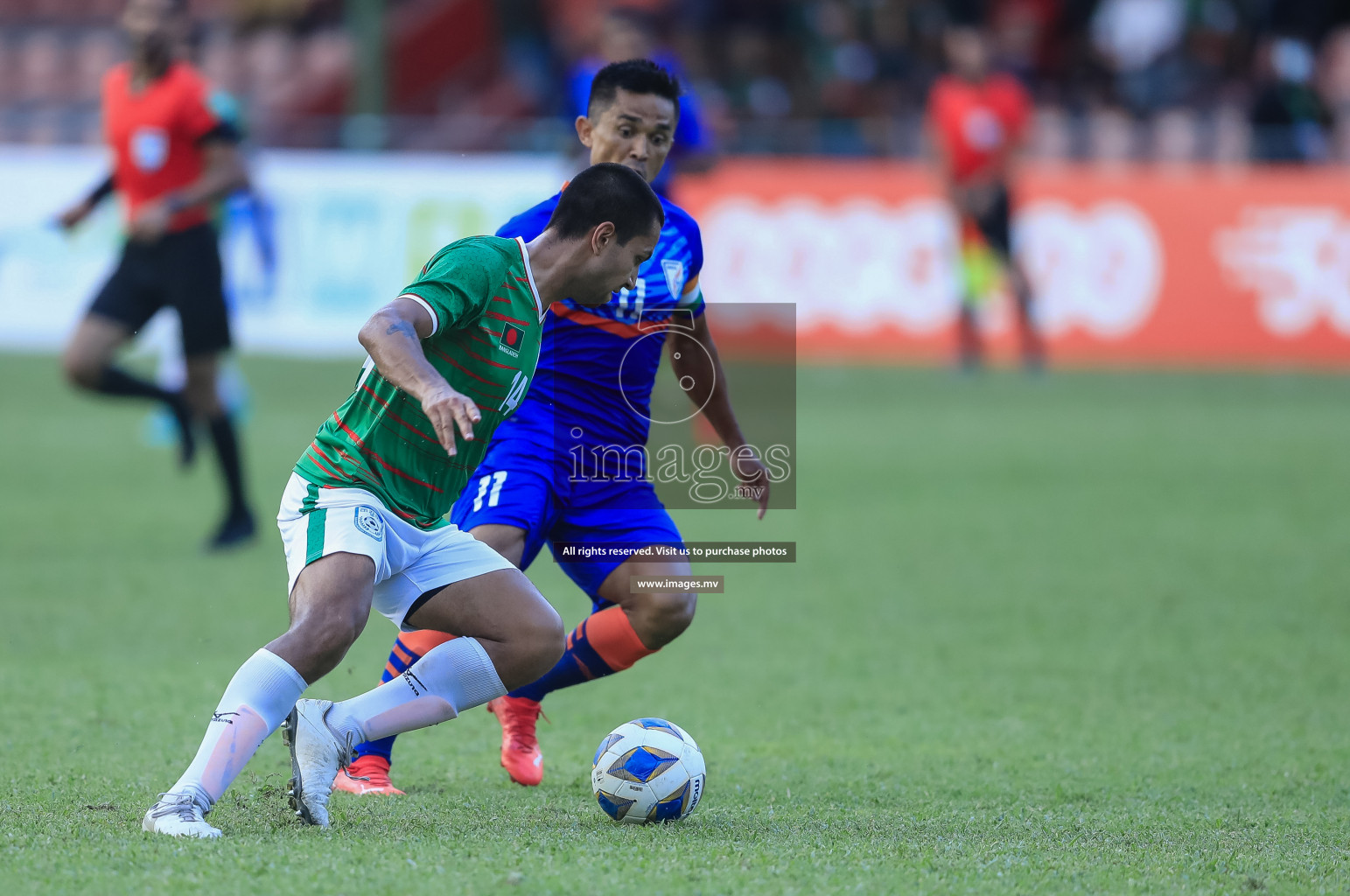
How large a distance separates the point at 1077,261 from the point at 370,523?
12962 mm

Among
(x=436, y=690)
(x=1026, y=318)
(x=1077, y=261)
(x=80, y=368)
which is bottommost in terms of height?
(x=436, y=690)

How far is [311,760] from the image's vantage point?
3590 mm

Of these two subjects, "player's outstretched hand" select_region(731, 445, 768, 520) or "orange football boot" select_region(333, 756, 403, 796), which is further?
"player's outstretched hand" select_region(731, 445, 768, 520)

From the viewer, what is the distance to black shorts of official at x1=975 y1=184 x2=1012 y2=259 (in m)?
14.6

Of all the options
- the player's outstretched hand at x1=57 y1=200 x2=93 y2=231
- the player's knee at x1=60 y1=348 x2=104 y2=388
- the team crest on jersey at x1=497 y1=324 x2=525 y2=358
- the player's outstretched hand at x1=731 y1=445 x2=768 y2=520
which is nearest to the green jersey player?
the team crest on jersey at x1=497 y1=324 x2=525 y2=358

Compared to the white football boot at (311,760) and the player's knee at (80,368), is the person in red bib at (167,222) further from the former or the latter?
the white football boot at (311,760)

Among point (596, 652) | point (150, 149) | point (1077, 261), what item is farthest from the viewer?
point (1077, 261)

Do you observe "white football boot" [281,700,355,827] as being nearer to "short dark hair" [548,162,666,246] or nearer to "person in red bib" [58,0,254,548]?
"short dark hair" [548,162,666,246]

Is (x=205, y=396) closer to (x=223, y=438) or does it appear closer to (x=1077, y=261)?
(x=223, y=438)

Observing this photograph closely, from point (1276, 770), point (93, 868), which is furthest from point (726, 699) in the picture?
point (93, 868)

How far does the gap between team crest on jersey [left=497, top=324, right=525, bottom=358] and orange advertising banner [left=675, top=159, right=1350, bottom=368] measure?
1177cm

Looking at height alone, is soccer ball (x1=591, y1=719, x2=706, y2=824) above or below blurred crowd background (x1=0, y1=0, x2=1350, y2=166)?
below

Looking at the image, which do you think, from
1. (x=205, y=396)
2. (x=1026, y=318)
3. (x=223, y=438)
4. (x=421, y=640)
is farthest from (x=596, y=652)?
(x=1026, y=318)

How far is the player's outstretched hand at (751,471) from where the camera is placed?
466 centimetres
